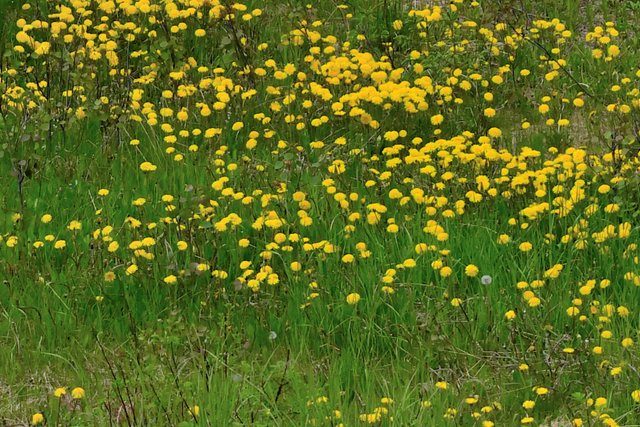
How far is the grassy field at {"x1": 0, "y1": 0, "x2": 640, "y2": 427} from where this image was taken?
460cm

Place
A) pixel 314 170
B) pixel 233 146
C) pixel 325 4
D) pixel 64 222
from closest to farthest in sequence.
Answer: pixel 64 222
pixel 314 170
pixel 233 146
pixel 325 4

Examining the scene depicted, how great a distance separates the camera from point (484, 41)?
829 cm

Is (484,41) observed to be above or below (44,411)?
above

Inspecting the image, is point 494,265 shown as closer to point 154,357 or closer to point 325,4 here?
point 154,357

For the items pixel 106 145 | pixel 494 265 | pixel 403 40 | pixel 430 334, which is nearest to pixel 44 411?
pixel 430 334

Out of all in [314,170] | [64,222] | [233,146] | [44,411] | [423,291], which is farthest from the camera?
[233,146]

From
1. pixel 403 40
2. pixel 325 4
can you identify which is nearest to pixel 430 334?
pixel 403 40

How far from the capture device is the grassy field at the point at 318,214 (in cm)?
460

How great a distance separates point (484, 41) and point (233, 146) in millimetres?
2356

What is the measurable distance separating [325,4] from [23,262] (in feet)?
13.7

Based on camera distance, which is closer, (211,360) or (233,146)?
(211,360)

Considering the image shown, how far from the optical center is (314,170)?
6.61 metres

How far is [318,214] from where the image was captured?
235 inches

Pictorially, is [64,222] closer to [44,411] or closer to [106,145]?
[106,145]
